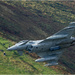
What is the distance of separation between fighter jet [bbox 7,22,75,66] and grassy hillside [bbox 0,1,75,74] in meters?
3.98

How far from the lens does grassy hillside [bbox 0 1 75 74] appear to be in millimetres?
45094

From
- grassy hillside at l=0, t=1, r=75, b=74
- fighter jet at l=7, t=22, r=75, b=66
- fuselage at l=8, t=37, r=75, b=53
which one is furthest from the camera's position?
grassy hillside at l=0, t=1, r=75, b=74

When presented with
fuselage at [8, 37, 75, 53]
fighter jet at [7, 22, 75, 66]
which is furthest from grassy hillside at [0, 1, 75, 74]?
fuselage at [8, 37, 75, 53]

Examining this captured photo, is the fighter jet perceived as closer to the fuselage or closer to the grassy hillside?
the fuselage

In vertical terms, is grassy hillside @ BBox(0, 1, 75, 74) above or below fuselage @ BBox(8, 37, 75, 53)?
below

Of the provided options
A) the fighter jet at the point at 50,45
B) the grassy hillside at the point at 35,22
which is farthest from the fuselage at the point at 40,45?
the grassy hillside at the point at 35,22

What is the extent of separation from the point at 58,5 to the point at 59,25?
36.1m

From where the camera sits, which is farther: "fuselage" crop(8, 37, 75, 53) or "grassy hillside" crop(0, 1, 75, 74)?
"grassy hillside" crop(0, 1, 75, 74)

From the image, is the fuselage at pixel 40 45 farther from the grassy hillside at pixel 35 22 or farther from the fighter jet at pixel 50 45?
the grassy hillside at pixel 35 22

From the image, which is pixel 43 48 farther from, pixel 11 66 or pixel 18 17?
pixel 18 17

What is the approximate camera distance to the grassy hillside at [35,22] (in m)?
45.1

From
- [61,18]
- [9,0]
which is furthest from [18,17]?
[61,18]

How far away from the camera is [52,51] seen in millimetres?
30938

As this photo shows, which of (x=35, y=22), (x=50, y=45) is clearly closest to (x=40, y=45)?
(x=50, y=45)
